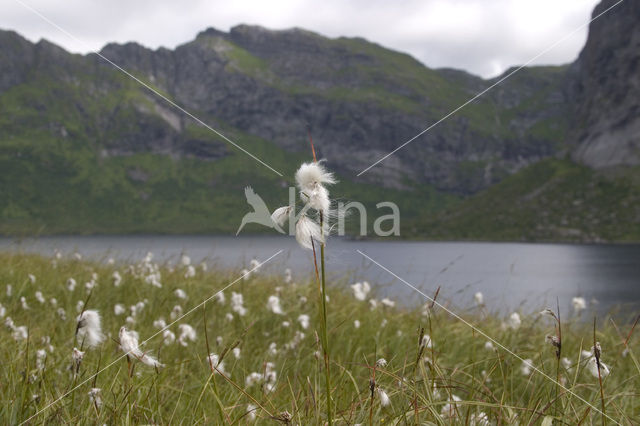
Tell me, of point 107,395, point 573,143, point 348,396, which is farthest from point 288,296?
point 573,143

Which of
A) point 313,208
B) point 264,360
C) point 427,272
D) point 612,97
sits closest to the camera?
point 313,208

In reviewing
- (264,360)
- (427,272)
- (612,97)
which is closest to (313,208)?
(264,360)

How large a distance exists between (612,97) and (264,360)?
198146 mm

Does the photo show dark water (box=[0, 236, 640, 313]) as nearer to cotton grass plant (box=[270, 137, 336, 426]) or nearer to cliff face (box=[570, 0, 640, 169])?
cotton grass plant (box=[270, 137, 336, 426])

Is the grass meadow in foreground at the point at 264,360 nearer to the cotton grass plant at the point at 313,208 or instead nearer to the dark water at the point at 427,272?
the cotton grass plant at the point at 313,208

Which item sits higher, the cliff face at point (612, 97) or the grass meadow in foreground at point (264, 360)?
the cliff face at point (612, 97)

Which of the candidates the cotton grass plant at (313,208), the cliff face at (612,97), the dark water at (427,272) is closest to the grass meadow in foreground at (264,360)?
the cotton grass plant at (313,208)

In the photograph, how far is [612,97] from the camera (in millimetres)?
171750

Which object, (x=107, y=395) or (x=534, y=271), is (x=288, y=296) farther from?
(x=534, y=271)

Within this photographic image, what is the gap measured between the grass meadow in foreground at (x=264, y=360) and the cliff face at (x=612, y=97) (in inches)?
6746

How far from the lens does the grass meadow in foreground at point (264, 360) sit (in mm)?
2682

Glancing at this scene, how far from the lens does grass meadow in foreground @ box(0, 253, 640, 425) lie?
2.68 meters

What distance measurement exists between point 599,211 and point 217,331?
161180mm

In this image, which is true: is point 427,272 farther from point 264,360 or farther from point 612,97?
point 612,97
